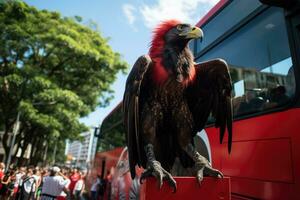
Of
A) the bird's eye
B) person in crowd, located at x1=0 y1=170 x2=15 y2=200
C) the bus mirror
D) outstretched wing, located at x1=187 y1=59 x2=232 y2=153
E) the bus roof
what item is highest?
the bus roof

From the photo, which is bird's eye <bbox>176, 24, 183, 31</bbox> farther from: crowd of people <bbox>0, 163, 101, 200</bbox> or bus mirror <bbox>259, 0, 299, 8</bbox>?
crowd of people <bbox>0, 163, 101, 200</bbox>

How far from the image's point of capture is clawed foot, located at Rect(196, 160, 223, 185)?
6.62 feet

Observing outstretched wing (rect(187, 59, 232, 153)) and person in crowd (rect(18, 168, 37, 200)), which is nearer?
outstretched wing (rect(187, 59, 232, 153))

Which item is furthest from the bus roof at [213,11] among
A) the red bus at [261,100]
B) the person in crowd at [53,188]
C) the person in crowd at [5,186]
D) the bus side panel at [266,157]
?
the person in crowd at [5,186]

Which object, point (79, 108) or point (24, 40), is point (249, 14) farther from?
point (24, 40)

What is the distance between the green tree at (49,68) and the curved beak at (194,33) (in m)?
10.4

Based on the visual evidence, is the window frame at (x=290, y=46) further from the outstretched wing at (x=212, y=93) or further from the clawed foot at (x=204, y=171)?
the clawed foot at (x=204, y=171)

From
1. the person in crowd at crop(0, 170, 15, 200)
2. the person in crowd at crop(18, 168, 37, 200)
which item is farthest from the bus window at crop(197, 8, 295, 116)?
the person in crowd at crop(0, 170, 15, 200)

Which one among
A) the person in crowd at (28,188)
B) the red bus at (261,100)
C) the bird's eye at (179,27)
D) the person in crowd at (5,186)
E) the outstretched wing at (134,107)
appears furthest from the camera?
the person in crowd at (5,186)

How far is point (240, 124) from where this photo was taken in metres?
3.10

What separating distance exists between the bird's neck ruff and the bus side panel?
94cm

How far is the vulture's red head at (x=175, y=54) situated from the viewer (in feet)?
7.30

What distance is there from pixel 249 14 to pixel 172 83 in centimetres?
169

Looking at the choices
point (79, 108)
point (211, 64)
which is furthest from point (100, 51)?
point (211, 64)
